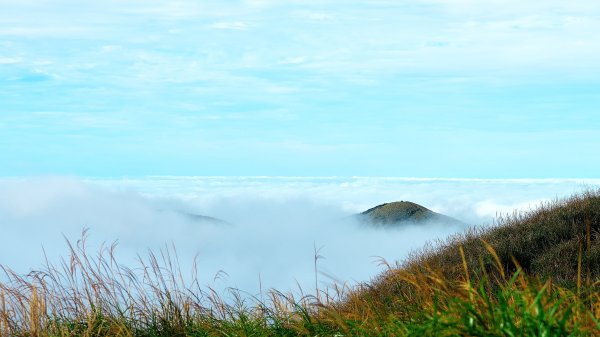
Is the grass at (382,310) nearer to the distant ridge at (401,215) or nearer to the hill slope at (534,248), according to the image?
the hill slope at (534,248)

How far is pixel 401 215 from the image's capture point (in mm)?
32375

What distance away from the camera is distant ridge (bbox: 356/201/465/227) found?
31984mm

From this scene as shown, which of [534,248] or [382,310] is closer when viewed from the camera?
[382,310]

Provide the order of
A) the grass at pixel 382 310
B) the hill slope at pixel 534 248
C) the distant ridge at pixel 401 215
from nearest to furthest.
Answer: the grass at pixel 382 310 < the hill slope at pixel 534 248 < the distant ridge at pixel 401 215

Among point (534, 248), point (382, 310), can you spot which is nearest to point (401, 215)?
point (534, 248)

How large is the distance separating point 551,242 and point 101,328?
7.56 metres

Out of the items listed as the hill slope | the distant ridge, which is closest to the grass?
the hill slope

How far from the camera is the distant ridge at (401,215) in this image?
31984 millimetres

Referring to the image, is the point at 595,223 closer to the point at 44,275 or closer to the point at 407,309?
the point at 407,309

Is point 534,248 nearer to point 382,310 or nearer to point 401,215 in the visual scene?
point 382,310

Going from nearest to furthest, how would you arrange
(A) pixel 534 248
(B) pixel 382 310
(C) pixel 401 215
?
(B) pixel 382 310 < (A) pixel 534 248 < (C) pixel 401 215

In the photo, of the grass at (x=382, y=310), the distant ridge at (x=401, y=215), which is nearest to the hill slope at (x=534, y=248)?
the grass at (x=382, y=310)

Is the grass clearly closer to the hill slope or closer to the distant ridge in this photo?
the hill slope

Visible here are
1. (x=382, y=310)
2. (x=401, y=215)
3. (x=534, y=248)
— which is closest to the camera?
(x=382, y=310)
